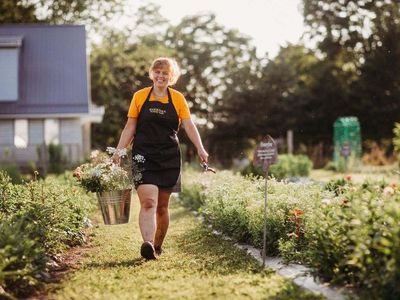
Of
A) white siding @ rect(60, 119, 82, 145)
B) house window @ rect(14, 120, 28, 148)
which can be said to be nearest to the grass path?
white siding @ rect(60, 119, 82, 145)

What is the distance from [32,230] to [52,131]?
2140 cm

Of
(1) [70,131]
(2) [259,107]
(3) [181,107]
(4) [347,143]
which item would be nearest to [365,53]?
(2) [259,107]

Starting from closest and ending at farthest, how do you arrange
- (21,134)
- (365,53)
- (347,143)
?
1. (347,143)
2. (21,134)
3. (365,53)

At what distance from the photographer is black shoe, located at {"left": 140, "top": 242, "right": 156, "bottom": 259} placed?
20.4 feet

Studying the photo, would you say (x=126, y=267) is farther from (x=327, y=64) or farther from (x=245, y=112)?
(x=327, y=64)

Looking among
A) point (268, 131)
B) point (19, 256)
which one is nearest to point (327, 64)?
point (268, 131)

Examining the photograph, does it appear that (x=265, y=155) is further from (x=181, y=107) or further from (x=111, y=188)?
(x=111, y=188)

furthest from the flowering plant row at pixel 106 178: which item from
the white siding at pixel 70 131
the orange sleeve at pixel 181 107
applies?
the white siding at pixel 70 131

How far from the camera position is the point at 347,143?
24.8 meters

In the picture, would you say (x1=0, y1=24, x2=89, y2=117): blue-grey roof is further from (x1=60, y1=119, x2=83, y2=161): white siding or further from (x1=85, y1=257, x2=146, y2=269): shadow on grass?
(x1=85, y1=257, x2=146, y2=269): shadow on grass

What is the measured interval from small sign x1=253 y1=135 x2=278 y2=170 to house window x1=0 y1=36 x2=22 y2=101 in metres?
21.1

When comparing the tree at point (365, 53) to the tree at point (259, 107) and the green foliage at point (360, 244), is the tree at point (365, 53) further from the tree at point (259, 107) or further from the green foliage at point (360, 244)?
the green foliage at point (360, 244)

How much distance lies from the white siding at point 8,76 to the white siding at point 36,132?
1.36 metres

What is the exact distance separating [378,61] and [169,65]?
32377 millimetres
